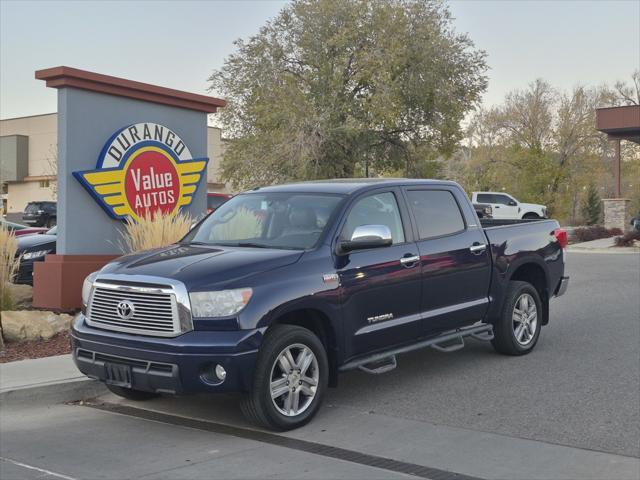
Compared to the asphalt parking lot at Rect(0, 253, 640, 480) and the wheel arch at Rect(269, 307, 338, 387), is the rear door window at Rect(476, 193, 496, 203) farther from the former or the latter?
the wheel arch at Rect(269, 307, 338, 387)

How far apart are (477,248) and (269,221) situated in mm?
2328

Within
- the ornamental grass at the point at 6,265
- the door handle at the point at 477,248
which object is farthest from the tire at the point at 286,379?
the ornamental grass at the point at 6,265

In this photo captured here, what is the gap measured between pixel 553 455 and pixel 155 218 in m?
6.45

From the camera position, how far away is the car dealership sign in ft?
34.0

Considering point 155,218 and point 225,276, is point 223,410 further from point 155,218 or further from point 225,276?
point 155,218

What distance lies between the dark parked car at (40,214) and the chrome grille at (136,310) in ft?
110

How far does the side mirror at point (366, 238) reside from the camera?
635 centimetres

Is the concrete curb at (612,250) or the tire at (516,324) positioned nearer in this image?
the tire at (516,324)

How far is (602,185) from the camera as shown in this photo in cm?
5931

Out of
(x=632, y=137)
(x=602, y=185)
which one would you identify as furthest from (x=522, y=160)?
(x=602, y=185)

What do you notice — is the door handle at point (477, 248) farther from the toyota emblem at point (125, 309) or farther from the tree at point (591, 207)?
the tree at point (591, 207)

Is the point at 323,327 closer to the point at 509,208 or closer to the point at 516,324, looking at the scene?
the point at 516,324

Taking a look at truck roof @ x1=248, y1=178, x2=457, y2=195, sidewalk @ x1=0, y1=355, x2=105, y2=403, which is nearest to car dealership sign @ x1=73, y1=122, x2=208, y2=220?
sidewalk @ x1=0, y1=355, x2=105, y2=403

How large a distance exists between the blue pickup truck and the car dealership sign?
3.43 meters
